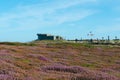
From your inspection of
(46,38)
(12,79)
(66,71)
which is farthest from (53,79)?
(46,38)

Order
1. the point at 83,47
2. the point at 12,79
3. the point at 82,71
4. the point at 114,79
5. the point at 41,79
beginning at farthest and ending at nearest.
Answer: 1. the point at 83,47
2. the point at 82,71
3. the point at 114,79
4. the point at 41,79
5. the point at 12,79

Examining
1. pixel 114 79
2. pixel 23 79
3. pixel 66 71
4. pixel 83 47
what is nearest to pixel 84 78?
pixel 114 79

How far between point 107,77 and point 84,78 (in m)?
2.18

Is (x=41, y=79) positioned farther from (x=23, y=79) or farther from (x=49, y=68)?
(x=49, y=68)

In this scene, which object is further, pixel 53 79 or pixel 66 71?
pixel 66 71

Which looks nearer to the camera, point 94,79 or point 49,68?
point 94,79

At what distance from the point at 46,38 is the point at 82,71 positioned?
290 ft

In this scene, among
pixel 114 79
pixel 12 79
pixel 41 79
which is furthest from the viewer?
pixel 114 79

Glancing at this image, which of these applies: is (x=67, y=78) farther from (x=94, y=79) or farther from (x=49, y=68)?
(x=49, y=68)

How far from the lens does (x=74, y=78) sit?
25406 mm

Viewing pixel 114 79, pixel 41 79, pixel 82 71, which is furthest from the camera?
pixel 82 71

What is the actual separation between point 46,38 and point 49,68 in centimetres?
8764

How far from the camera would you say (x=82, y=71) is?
3206 cm

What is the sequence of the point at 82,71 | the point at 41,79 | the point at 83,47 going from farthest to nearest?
the point at 83,47 → the point at 82,71 → the point at 41,79
